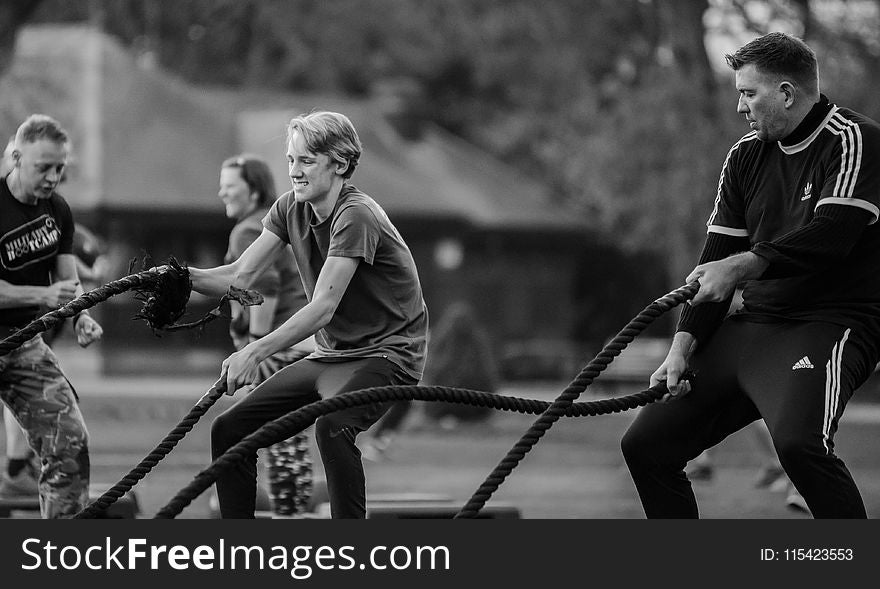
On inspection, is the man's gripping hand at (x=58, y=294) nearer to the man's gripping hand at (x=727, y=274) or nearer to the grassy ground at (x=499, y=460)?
the grassy ground at (x=499, y=460)

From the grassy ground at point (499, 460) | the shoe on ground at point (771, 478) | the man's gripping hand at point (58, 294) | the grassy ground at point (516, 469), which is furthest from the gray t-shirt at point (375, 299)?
the shoe on ground at point (771, 478)

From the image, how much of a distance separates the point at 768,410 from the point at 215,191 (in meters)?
27.6

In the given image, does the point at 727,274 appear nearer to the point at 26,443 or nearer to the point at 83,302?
the point at 83,302

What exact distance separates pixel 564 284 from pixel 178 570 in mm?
32238

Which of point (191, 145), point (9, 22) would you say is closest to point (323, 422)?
point (9, 22)

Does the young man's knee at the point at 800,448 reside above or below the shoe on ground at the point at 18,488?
A: above

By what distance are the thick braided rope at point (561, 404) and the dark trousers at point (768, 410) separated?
1.14ft

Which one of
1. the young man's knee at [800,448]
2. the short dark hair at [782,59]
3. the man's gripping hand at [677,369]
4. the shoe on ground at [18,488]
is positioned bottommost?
the shoe on ground at [18,488]

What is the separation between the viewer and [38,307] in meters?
6.46

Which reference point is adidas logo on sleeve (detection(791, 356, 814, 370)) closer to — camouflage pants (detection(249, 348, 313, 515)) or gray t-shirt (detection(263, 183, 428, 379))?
gray t-shirt (detection(263, 183, 428, 379))

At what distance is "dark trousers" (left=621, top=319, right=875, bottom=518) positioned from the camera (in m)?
4.71

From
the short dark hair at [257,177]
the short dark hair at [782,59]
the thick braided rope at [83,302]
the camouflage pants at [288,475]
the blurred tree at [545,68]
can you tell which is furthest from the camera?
the blurred tree at [545,68]

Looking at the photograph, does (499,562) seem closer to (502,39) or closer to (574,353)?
(574,353)

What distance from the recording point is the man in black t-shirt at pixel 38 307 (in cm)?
618
